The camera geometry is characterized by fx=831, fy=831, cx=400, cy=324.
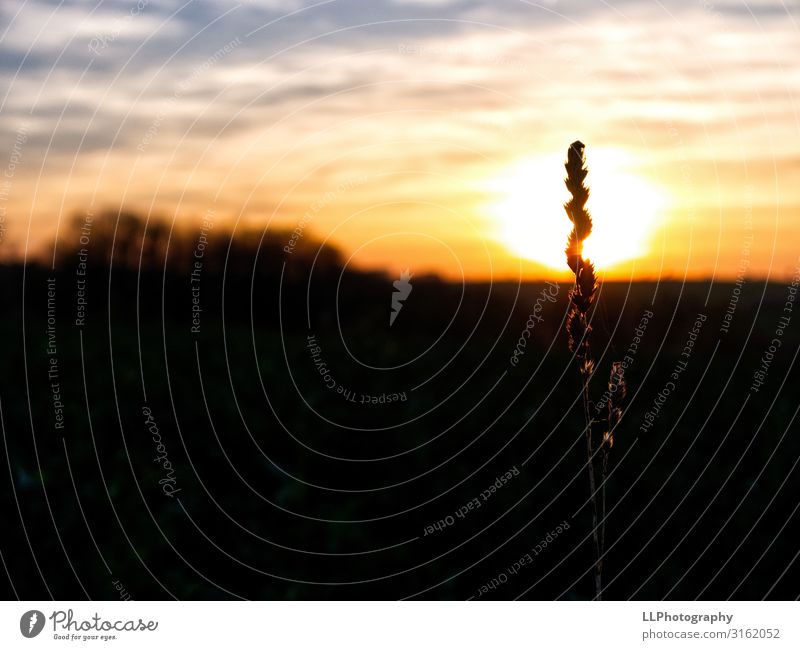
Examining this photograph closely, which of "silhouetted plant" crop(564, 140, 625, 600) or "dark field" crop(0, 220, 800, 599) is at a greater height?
"silhouetted plant" crop(564, 140, 625, 600)

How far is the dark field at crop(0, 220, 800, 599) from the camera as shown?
4.50 metres

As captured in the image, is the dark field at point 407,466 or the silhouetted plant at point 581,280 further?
the dark field at point 407,466

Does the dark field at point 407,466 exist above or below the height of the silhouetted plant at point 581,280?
below

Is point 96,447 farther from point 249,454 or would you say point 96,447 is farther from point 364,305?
point 364,305

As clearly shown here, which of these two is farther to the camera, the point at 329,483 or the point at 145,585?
the point at 329,483

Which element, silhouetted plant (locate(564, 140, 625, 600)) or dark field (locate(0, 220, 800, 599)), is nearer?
silhouetted plant (locate(564, 140, 625, 600))

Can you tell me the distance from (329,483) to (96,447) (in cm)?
179

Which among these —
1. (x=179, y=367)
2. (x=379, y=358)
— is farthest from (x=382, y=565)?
(x=179, y=367)

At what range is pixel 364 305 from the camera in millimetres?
9570

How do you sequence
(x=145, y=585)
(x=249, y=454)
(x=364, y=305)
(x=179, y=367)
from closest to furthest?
(x=145, y=585) → (x=249, y=454) → (x=179, y=367) → (x=364, y=305)

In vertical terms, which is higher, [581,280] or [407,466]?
[581,280]

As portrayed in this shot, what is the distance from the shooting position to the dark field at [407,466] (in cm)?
450

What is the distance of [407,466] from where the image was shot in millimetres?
5281
